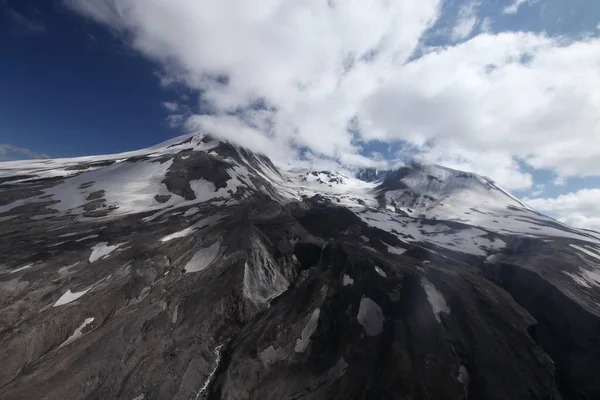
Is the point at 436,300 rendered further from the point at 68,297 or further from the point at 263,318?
the point at 68,297

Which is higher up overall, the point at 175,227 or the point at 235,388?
the point at 175,227

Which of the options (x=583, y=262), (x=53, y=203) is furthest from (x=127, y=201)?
(x=583, y=262)

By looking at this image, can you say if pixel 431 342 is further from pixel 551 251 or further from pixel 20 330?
pixel 551 251

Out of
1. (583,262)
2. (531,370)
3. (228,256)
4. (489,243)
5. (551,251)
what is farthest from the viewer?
(489,243)

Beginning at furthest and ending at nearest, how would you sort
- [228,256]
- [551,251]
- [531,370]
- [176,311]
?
[551,251], [228,256], [176,311], [531,370]

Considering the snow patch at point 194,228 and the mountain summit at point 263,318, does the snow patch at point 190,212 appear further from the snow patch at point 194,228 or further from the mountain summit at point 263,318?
the snow patch at point 194,228

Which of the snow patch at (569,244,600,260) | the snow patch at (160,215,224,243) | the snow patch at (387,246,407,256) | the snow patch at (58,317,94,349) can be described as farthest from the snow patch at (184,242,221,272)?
the snow patch at (569,244,600,260)

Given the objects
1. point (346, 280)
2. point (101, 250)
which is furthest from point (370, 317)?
point (101, 250)
